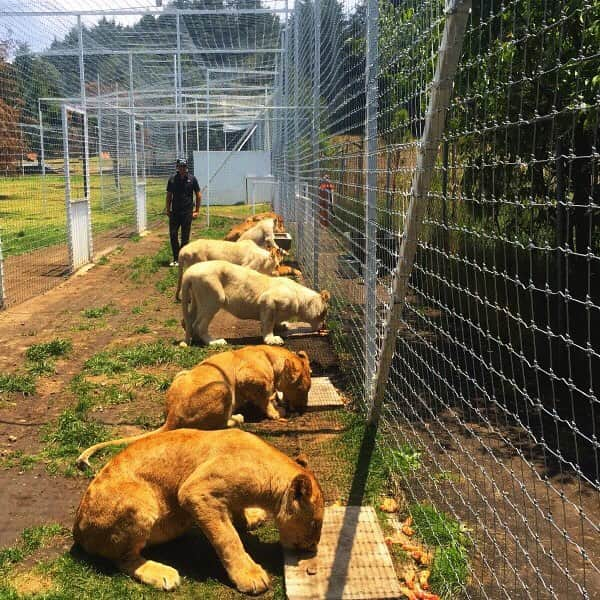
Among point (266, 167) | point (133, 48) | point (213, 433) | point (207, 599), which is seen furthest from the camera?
point (266, 167)

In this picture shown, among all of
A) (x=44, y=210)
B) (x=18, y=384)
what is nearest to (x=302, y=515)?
(x=18, y=384)

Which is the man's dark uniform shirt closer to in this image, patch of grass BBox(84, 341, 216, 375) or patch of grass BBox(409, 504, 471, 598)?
patch of grass BBox(84, 341, 216, 375)

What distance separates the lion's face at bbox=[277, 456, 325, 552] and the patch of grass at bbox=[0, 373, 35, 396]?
4.11 meters

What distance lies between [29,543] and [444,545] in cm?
246

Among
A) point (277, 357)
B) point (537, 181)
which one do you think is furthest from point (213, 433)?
point (537, 181)

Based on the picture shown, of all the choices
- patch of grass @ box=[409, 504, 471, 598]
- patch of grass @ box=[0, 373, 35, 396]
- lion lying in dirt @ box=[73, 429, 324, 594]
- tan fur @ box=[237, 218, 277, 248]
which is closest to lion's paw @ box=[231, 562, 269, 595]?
lion lying in dirt @ box=[73, 429, 324, 594]

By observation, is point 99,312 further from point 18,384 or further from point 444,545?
point 444,545

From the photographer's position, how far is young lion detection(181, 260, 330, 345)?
29.8ft

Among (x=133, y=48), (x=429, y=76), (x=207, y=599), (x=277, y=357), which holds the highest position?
(x=133, y=48)

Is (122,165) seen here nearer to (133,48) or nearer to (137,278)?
(133,48)

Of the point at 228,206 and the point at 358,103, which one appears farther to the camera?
the point at 228,206

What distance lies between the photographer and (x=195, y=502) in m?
3.91

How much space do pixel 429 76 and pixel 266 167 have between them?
95.1 feet

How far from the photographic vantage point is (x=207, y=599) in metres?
3.79
